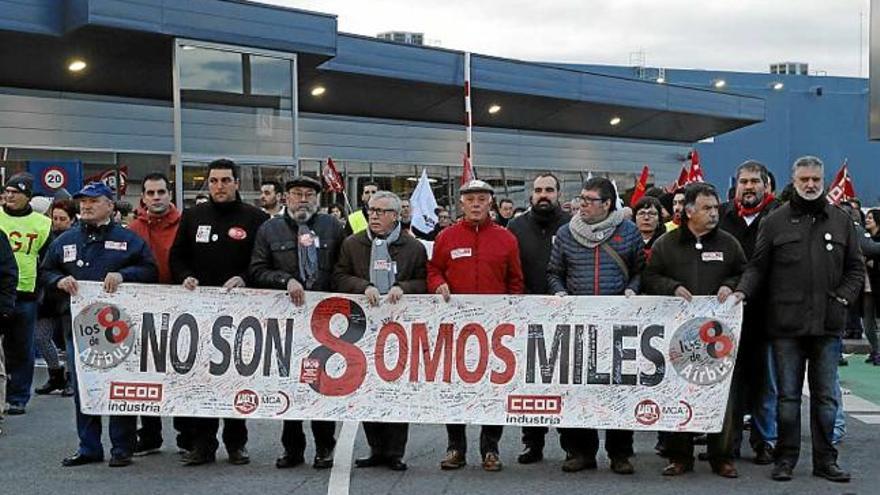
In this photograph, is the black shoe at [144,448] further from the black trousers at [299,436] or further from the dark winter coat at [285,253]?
the dark winter coat at [285,253]

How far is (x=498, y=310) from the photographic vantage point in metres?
6.75

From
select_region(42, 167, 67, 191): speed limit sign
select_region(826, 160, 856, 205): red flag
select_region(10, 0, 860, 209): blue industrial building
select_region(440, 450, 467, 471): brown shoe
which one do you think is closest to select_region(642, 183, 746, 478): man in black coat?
select_region(440, 450, 467, 471): brown shoe

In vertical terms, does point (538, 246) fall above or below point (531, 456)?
above

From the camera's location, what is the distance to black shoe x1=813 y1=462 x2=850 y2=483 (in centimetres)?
641

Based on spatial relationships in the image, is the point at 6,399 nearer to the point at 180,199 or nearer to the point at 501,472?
the point at 501,472

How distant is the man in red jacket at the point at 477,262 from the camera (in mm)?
6758

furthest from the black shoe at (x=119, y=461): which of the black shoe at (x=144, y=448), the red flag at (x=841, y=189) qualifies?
the red flag at (x=841, y=189)

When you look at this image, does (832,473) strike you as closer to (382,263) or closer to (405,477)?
(405,477)

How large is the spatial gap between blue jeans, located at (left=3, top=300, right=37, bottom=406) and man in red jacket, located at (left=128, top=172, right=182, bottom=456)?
86.0 inches

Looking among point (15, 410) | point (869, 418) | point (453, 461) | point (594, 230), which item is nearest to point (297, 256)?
point (453, 461)

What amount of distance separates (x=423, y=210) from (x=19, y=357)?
5952 mm

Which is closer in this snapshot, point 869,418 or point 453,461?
point 453,461

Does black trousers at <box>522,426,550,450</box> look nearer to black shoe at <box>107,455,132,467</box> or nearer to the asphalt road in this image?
the asphalt road

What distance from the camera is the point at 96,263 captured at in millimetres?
6949
